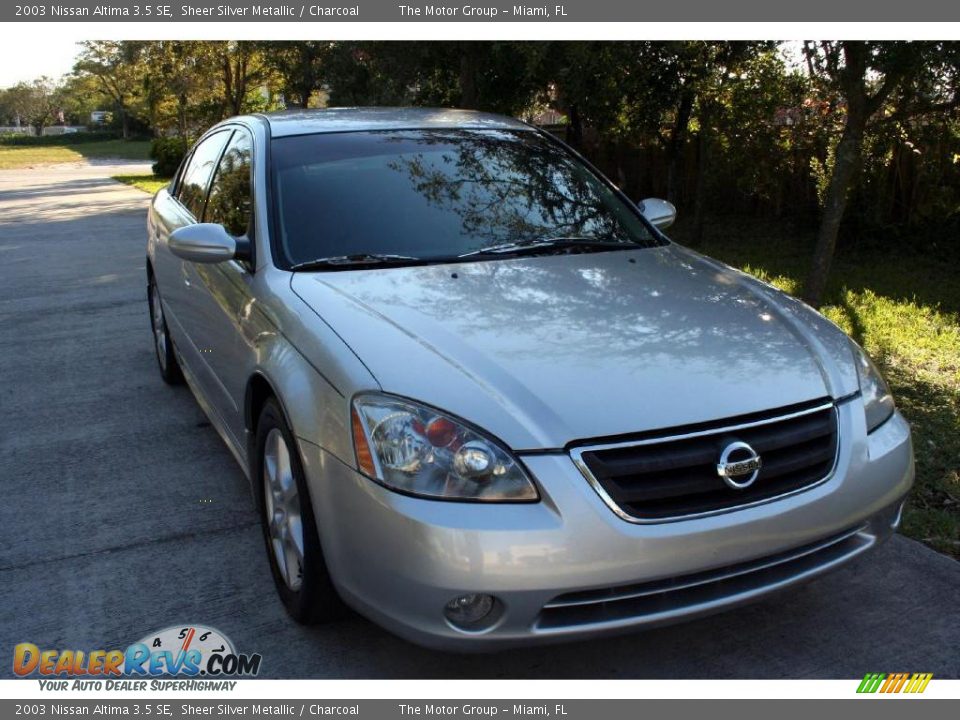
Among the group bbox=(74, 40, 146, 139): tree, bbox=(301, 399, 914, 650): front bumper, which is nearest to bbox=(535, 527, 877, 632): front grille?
bbox=(301, 399, 914, 650): front bumper

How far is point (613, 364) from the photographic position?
9.32 feet

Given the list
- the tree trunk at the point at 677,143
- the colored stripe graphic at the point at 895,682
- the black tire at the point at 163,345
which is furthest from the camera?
the tree trunk at the point at 677,143

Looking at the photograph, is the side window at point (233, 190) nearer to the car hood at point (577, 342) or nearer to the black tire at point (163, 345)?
the car hood at point (577, 342)

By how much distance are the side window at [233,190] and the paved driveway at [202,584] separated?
1200mm

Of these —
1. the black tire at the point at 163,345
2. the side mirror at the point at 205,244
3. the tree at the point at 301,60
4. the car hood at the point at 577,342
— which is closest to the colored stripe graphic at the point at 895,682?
the car hood at the point at 577,342

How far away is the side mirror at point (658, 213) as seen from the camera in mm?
4547

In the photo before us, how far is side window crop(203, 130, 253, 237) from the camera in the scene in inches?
163

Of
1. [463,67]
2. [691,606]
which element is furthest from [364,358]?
[463,67]

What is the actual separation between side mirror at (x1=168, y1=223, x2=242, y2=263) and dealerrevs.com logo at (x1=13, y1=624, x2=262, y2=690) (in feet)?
4.53

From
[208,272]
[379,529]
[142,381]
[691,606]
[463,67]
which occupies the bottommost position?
[142,381]

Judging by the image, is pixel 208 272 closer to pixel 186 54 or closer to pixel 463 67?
pixel 463 67

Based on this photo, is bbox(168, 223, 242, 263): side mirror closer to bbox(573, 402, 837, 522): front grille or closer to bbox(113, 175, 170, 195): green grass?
bbox(573, 402, 837, 522): front grille

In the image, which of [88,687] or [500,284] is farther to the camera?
[500,284]

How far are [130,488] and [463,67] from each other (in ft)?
25.1
